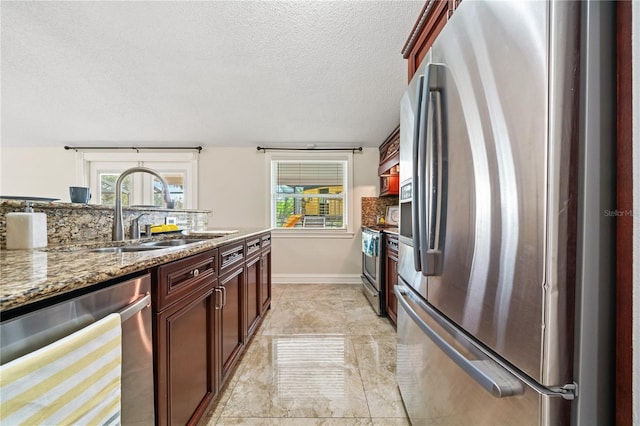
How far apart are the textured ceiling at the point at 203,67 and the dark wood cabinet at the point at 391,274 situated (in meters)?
1.47

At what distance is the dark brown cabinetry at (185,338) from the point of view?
87 cm

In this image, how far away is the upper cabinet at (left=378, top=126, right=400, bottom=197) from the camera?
9.75 ft

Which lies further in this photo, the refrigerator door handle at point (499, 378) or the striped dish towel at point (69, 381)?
the refrigerator door handle at point (499, 378)

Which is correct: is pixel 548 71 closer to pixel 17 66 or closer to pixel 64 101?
pixel 17 66

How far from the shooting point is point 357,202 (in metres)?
3.94

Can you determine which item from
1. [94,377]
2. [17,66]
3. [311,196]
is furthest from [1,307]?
[311,196]

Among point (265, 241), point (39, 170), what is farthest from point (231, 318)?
point (39, 170)

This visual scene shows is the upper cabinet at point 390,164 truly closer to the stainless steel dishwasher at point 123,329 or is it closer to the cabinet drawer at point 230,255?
the cabinet drawer at point 230,255

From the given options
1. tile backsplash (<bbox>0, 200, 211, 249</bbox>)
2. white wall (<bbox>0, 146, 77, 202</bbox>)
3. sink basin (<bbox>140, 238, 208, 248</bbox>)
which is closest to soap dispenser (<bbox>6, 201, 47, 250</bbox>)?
tile backsplash (<bbox>0, 200, 211, 249</bbox>)

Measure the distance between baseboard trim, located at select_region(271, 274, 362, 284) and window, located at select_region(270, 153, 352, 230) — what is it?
78 cm

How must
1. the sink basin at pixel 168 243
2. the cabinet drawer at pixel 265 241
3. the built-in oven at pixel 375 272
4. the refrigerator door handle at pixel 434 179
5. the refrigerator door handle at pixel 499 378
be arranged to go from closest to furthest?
the refrigerator door handle at pixel 499 378 < the refrigerator door handle at pixel 434 179 < the sink basin at pixel 168 243 < the cabinet drawer at pixel 265 241 < the built-in oven at pixel 375 272

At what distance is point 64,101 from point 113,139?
1069mm

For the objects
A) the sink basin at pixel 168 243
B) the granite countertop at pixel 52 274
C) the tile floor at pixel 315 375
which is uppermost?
the granite countertop at pixel 52 274

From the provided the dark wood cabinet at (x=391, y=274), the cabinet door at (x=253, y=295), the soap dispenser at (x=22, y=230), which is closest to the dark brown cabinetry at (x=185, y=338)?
the cabinet door at (x=253, y=295)
